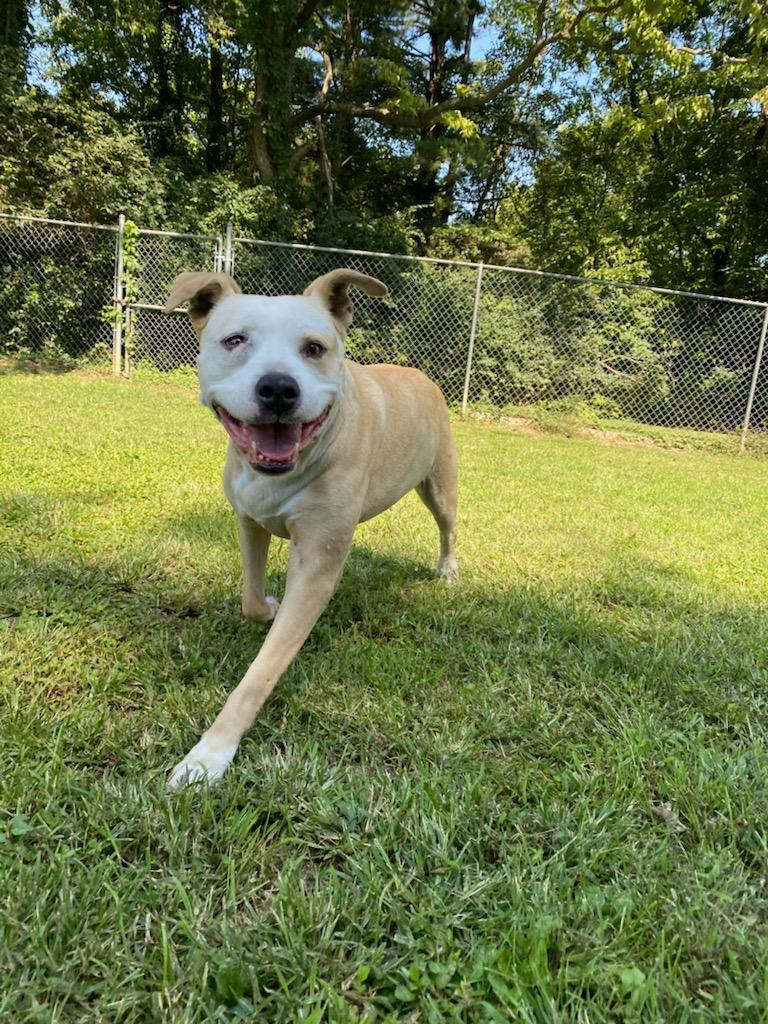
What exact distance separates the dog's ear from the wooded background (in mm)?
12062

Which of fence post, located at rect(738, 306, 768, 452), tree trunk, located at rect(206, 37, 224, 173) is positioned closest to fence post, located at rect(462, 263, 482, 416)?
fence post, located at rect(738, 306, 768, 452)

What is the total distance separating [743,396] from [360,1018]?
13046 millimetres

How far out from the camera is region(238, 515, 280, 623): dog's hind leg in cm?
264

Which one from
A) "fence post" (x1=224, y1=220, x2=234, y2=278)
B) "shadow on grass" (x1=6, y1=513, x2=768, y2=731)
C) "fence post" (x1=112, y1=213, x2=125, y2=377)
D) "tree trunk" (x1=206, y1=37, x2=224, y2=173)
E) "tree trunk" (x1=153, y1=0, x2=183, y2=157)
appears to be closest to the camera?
"shadow on grass" (x1=6, y1=513, x2=768, y2=731)

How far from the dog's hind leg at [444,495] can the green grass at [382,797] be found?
0.62 feet

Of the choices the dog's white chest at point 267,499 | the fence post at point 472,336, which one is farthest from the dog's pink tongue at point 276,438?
the fence post at point 472,336

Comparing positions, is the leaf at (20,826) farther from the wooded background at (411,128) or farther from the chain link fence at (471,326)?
the wooded background at (411,128)

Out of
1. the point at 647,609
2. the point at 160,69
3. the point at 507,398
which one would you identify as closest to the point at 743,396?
the point at 507,398

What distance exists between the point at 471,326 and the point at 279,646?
34.5ft

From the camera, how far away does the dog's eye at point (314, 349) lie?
2.25 m

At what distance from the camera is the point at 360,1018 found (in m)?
1.16

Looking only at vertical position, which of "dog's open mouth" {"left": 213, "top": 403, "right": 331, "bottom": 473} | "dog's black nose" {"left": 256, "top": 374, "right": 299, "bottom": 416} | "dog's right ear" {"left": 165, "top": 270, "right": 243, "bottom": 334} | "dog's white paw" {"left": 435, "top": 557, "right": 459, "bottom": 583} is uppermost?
"dog's right ear" {"left": 165, "top": 270, "right": 243, "bottom": 334}

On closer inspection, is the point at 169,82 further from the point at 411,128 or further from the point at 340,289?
the point at 340,289

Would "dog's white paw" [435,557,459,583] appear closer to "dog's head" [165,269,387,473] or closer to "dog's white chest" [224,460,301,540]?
"dog's white chest" [224,460,301,540]
